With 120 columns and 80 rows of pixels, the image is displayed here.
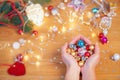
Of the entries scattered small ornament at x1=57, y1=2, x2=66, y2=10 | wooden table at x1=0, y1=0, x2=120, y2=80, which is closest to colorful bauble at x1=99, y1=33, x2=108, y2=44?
wooden table at x1=0, y1=0, x2=120, y2=80

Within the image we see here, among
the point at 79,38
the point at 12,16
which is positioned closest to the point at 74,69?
the point at 79,38

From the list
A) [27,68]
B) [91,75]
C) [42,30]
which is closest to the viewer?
[91,75]

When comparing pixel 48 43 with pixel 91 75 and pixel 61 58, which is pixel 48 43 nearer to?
pixel 61 58

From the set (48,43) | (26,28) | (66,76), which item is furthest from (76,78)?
(26,28)

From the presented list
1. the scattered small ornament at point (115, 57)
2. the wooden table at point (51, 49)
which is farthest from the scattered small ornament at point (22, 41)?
the scattered small ornament at point (115, 57)

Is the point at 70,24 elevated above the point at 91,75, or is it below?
above

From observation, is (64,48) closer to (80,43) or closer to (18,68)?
(80,43)

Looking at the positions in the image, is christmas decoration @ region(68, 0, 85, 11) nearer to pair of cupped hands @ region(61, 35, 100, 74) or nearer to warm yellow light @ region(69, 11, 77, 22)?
warm yellow light @ region(69, 11, 77, 22)
